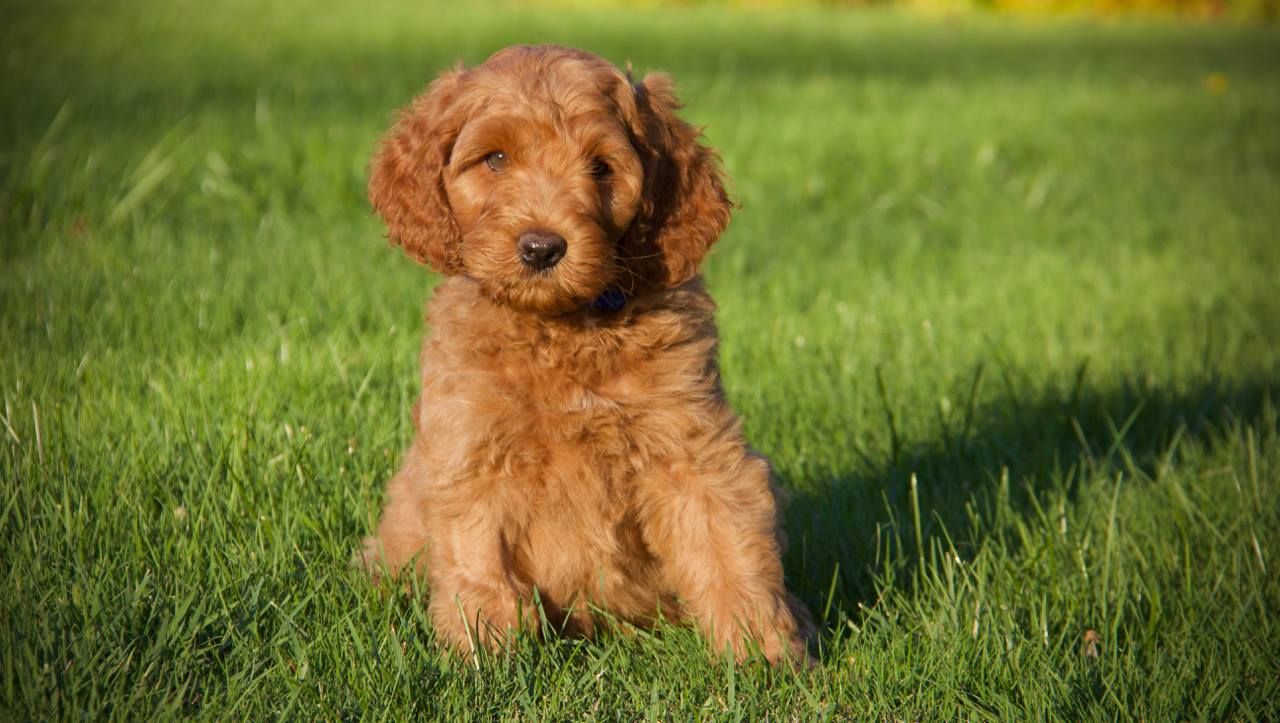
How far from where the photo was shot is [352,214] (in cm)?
769

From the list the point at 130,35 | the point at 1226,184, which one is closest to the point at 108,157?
the point at 130,35


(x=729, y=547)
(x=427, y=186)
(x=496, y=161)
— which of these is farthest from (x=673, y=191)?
(x=729, y=547)

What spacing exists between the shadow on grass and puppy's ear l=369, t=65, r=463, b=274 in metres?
1.37

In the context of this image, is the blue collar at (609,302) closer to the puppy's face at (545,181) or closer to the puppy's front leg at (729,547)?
the puppy's face at (545,181)

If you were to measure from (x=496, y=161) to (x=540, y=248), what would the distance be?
358 mm

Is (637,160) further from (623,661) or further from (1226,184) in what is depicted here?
(1226,184)

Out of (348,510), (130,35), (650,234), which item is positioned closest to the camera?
(650,234)

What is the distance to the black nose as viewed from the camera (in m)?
3.16

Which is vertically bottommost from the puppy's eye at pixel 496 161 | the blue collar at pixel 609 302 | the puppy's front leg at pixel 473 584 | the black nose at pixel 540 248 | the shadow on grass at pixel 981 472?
the shadow on grass at pixel 981 472

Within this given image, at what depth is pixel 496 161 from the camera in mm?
3391

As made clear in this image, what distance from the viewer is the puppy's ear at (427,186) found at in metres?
3.49

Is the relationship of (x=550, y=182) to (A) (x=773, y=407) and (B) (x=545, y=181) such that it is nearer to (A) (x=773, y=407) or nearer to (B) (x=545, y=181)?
(B) (x=545, y=181)

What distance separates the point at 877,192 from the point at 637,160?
5683 mm

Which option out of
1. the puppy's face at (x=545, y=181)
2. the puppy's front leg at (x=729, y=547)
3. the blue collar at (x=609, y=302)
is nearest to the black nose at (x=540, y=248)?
the puppy's face at (x=545, y=181)
